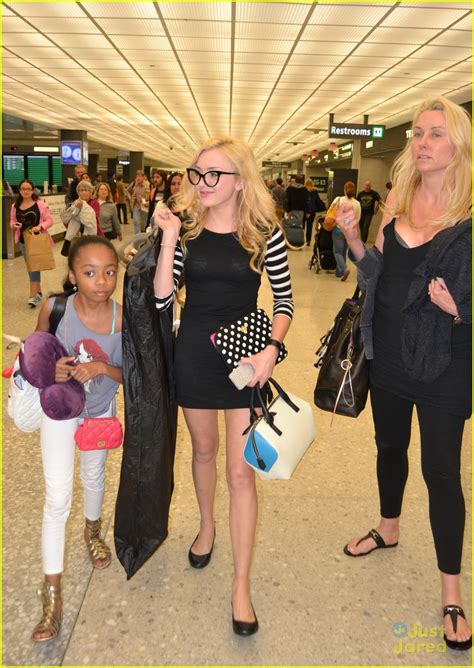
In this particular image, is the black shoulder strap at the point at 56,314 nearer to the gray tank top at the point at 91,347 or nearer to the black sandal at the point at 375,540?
the gray tank top at the point at 91,347

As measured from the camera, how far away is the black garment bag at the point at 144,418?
75.0 inches

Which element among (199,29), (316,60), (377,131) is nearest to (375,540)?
(199,29)

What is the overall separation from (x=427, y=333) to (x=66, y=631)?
154 centimetres

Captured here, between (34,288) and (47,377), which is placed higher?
(47,377)

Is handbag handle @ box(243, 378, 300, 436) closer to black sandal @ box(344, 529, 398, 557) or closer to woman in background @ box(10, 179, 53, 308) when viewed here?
black sandal @ box(344, 529, 398, 557)

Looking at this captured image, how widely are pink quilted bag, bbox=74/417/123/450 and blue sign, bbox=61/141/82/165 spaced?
23.8m

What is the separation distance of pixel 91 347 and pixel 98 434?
0.96 ft

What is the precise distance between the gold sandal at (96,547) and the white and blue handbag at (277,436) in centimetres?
83

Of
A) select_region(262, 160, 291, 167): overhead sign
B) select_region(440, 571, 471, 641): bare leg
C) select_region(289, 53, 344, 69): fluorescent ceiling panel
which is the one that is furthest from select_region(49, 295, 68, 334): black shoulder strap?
select_region(262, 160, 291, 167): overhead sign

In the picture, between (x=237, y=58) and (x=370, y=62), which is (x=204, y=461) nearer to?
(x=237, y=58)

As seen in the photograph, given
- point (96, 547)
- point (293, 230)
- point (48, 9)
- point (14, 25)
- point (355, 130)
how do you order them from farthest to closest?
point (355, 130)
point (293, 230)
point (14, 25)
point (48, 9)
point (96, 547)

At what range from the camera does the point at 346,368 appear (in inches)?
85.7

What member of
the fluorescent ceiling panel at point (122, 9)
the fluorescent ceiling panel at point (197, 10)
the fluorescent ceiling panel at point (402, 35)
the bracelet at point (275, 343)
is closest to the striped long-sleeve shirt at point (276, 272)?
the bracelet at point (275, 343)

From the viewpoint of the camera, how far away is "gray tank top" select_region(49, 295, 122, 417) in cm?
199
